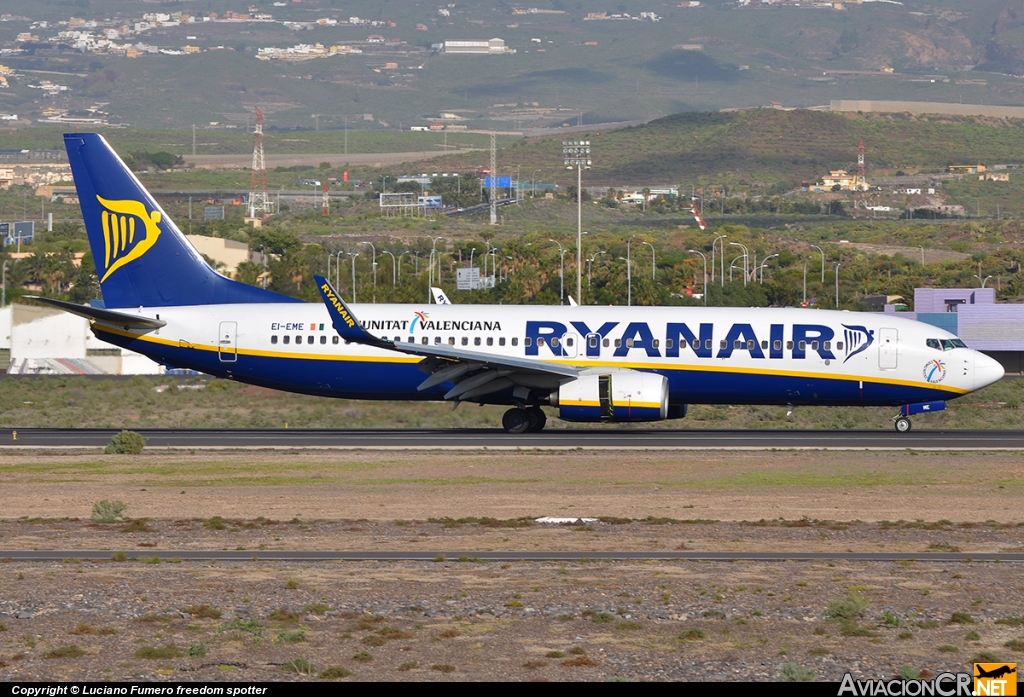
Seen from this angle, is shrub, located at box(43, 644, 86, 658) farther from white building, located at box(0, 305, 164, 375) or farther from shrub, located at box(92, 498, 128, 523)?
white building, located at box(0, 305, 164, 375)

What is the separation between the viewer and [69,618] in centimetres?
1614

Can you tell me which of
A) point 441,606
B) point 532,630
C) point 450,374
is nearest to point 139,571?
point 441,606

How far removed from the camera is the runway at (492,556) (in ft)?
65.9

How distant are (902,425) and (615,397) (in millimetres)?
9412

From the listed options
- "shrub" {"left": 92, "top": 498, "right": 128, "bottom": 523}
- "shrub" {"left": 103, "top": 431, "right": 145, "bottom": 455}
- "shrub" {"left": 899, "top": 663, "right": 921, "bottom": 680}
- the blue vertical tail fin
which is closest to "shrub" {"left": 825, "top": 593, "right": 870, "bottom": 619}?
"shrub" {"left": 899, "top": 663, "right": 921, "bottom": 680}

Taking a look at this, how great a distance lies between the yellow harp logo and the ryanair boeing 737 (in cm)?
4

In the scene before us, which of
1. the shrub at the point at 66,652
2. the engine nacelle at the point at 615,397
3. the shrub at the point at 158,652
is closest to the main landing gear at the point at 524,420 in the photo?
the engine nacelle at the point at 615,397

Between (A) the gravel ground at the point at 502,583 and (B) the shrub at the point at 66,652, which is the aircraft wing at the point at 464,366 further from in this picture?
(B) the shrub at the point at 66,652

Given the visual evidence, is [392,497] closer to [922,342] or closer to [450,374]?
[450,374]

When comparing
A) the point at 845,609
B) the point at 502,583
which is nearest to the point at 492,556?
the point at 502,583

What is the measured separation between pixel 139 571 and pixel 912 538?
37.7 ft

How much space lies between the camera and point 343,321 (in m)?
38.3

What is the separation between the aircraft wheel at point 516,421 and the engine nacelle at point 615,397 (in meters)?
2.14

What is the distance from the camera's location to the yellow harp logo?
138 ft
